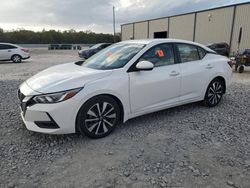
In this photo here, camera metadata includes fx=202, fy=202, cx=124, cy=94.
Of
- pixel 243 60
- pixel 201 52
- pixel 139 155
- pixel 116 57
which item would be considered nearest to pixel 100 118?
pixel 139 155

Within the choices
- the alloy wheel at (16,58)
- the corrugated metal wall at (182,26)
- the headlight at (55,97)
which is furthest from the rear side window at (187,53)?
the corrugated metal wall at (182,26)

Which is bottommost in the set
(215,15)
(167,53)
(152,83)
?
(152,83)

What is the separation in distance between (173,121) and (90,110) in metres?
1.71

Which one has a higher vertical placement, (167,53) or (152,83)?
(167,53)

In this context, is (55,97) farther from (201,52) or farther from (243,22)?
(243,22)

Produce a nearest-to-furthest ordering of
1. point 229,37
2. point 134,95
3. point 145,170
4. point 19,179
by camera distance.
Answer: point 19,179, point 145,170, point 134,95, point 229,37

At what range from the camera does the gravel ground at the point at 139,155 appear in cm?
232

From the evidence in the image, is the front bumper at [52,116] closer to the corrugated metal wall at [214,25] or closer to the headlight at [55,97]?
the headlight at [55,97]

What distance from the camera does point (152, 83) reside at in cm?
354

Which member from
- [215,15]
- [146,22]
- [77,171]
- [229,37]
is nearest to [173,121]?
[77,171]

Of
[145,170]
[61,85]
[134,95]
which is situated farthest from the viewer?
[134,95]

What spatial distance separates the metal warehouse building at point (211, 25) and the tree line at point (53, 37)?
23.7 m

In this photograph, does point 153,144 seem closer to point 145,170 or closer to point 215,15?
point 145,170

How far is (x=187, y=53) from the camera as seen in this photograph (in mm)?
4184
